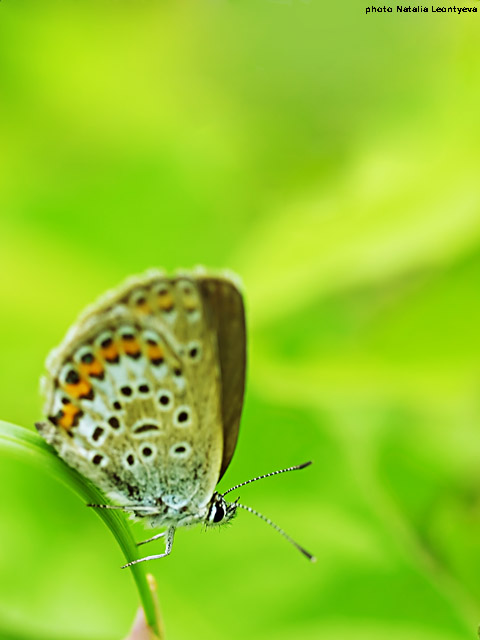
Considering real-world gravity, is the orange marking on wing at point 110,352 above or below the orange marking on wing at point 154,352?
above

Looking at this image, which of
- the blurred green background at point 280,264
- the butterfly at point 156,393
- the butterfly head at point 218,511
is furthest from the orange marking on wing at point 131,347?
the blurred green background at point 280,264

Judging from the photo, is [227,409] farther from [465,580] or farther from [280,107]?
[280,107]

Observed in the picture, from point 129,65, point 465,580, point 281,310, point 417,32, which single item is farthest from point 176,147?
point 465,580

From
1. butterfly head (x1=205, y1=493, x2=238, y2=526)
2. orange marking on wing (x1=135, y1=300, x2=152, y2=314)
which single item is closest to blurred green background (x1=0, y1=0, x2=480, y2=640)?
butterfly head (x1=205, y1=493, x2=238, y2=526)

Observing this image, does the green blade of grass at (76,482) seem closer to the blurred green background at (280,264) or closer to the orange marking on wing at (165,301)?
the orange marking on wing at (165,301)

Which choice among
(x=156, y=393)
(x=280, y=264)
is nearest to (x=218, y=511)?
(x=156, y=393)

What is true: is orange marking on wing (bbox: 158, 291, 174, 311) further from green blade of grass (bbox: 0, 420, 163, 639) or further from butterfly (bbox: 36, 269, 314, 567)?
green blade of grass (bbox: 0, 420, 163, 639)

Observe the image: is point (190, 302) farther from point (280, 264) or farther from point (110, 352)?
point (280, 264)
